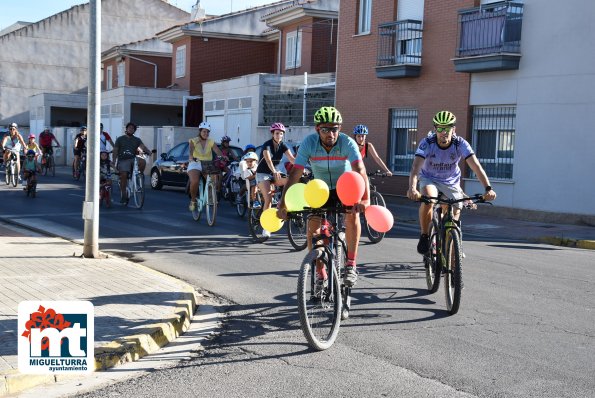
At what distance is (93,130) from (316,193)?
4.52 m

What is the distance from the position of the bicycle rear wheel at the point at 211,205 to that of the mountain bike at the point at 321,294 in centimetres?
837

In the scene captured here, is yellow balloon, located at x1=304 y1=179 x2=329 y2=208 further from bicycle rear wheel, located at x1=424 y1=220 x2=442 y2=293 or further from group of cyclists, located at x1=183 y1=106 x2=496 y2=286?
bicycle rear wheel, located at x1=424 y1=220 x2=442 y2=293

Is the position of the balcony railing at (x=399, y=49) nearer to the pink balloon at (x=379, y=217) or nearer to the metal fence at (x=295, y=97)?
the metal fence at (x=295, y=97)

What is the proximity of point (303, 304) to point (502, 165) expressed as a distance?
52.7 ft

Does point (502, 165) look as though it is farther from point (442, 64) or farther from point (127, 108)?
point (127, 108)

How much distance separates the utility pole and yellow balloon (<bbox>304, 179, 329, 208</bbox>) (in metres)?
4.37

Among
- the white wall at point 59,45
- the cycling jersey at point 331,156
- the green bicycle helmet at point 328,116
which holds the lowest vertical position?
the cycling jersey at point 331,156

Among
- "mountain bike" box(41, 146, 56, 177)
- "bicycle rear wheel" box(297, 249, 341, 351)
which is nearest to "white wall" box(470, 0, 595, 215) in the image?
"bicycle rear wheel" box(297, 249, 341, 351)

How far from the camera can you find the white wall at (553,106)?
18.8m

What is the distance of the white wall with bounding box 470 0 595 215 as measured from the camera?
18812mm

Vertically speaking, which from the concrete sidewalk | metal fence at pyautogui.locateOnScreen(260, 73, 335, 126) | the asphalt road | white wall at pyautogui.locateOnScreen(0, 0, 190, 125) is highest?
white wall at pyautogui.locateOnScreen(0, 0, 190, 125)

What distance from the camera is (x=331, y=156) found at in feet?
24.2

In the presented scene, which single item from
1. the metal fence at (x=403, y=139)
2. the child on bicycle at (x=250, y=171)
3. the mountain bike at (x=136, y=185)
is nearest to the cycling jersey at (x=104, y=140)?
the mountain bike at (x=136, y=185)

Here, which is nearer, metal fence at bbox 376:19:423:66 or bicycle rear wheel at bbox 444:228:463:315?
bicycle rear wheel at bbox 444:228:463:315
